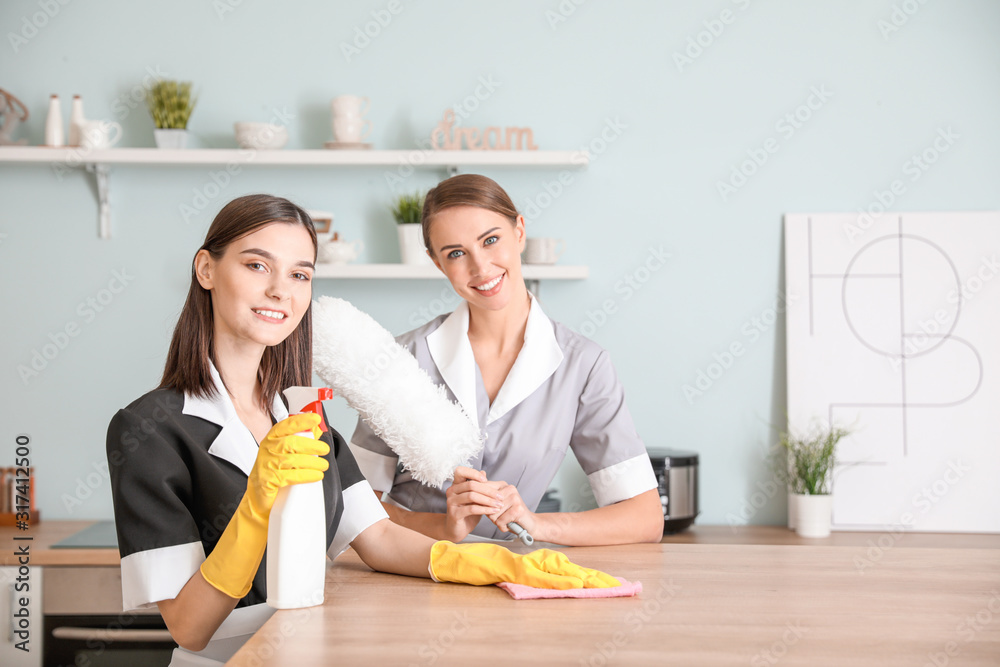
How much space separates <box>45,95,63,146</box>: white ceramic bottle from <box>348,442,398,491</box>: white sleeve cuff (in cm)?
157

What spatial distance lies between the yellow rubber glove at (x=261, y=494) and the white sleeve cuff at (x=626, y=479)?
705 millimetres

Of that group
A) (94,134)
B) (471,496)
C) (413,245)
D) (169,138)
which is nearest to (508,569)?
(471,496)

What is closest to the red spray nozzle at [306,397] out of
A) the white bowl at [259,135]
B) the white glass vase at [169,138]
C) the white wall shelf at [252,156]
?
the white wall shelf at [252,156]

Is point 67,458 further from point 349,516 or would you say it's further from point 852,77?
point 852,77


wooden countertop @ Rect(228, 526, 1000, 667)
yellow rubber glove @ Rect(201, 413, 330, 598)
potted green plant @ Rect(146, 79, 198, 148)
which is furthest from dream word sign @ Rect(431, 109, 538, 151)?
yellow rubber glove @ Rect(201, 413, 330, 598)

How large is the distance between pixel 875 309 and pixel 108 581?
226 centimetres

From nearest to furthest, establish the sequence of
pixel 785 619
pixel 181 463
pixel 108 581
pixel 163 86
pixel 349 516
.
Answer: pixel 785 619, pixel 181 463, pixel 349 516, pixel 108 581, pixel 163 86

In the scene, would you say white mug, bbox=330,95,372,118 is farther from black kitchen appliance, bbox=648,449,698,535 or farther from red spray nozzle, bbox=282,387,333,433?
red spray nozzle, bbox=282,387,333,433

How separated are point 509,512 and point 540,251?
1197 mm

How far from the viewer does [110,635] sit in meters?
2.01

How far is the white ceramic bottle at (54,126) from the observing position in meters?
2.34

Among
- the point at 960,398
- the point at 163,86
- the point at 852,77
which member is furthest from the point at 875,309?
the point at 163,86

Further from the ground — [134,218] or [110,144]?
[110,144]

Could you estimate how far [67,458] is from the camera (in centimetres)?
244
